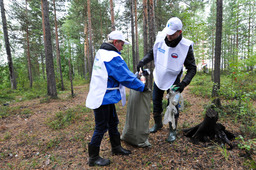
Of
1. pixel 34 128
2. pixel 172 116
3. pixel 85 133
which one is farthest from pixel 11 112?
pixel 172 116

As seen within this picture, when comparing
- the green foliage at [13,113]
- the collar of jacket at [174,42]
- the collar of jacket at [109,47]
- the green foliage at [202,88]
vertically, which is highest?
the collar of jacket at [174,42]

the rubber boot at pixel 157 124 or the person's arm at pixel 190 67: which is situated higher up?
the person's arm at pixel 190 67

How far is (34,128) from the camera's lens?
14.3ft

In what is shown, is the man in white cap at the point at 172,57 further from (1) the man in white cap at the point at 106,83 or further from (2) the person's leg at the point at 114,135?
(2) the person's leg at the point at 114,135

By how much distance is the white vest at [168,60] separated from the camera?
98.3 inches

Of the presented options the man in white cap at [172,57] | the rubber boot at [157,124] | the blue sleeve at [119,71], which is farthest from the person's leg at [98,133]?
the rubber boot at [157,124]

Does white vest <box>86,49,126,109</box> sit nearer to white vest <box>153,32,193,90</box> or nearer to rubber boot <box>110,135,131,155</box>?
rubber boot <box>110,135,131,155</box>

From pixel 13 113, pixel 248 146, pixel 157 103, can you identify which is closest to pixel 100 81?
pixel 157 103

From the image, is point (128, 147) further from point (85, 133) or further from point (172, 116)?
point (85, 133)

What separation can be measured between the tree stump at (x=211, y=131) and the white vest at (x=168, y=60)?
3.25ft

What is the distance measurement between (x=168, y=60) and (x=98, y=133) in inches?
71.0

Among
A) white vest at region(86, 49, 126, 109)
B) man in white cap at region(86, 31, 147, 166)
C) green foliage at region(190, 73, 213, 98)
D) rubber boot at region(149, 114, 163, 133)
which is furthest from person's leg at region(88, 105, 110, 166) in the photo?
green foliage at region(190, 73, 213, 98)

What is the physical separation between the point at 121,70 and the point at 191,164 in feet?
6.18

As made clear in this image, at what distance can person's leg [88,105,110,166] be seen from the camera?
220cm
